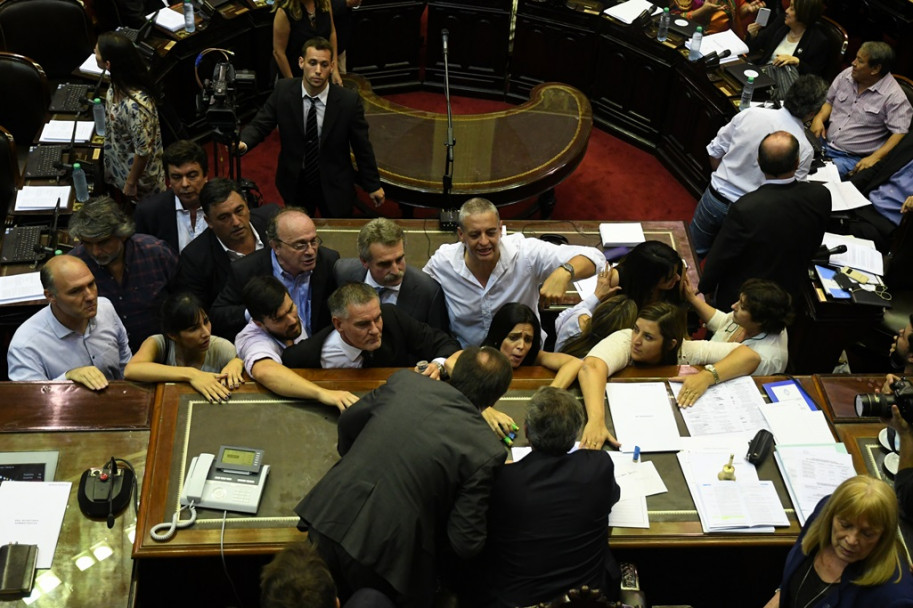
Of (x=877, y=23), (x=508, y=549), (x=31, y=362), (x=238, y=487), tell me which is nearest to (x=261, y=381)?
(x=238, y=487)

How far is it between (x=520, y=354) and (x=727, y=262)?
1.52 m

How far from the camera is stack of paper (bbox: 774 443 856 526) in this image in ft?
11.4

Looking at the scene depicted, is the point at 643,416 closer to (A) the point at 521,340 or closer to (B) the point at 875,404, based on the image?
(A) the point at 521,340

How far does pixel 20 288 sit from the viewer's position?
4.61 metres

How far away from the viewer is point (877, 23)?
7918mm

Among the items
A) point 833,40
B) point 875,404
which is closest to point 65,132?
point 875,404

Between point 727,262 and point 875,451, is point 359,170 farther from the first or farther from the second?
point 875,451

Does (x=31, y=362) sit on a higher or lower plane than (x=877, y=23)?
lower

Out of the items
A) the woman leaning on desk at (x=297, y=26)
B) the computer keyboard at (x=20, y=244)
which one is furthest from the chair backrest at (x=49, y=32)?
the computer keyboard at (x=20, y=244)

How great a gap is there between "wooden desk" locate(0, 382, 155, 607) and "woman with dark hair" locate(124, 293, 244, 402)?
10cm

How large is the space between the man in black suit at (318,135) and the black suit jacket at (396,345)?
5.28 feet

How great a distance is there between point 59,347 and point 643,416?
246 cm

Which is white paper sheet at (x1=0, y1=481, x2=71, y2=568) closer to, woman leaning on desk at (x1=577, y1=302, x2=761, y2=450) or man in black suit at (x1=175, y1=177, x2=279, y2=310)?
man in black suit at (x1=175, y1=177, x2=279, y2=310)

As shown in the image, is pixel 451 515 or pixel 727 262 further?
pixel 727 262
